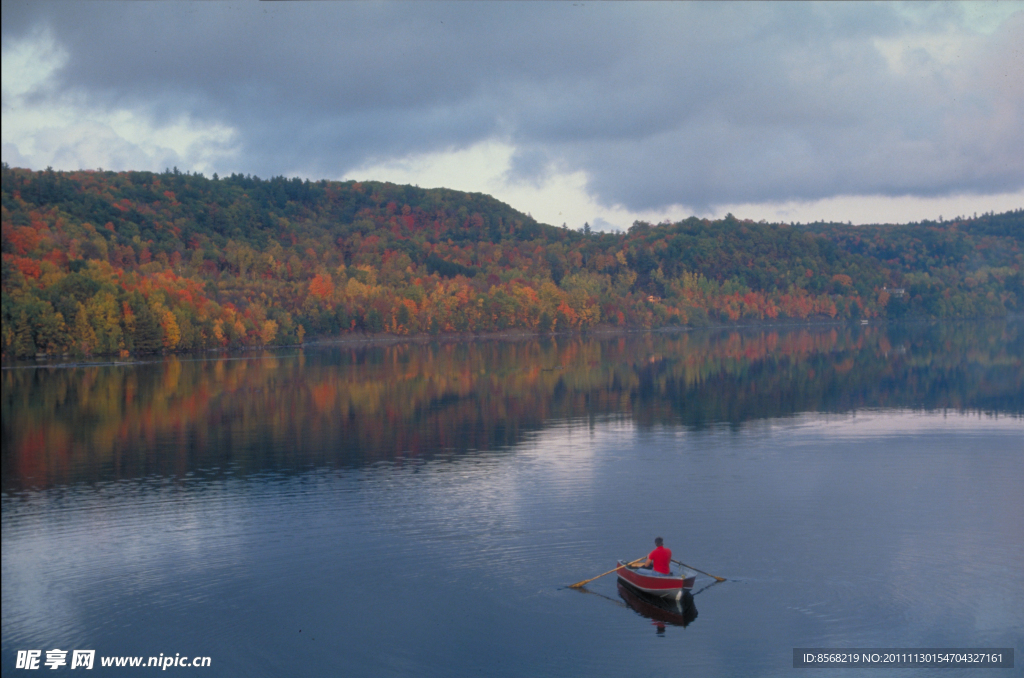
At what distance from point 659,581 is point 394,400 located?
49.2 meters

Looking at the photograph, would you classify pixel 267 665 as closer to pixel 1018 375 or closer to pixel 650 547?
pixel 650 547

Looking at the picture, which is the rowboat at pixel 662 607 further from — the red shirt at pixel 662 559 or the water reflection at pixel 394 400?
the water reflection at pixel 394 400

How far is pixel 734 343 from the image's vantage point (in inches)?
6329

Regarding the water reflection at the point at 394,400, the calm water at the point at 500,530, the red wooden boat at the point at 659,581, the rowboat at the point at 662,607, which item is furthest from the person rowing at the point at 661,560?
the water reflection at the point at 394,400

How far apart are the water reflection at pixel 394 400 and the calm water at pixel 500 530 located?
1.85 feet

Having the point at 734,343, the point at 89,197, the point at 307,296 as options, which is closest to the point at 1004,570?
the point at 734,343

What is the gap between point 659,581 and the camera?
24.7 metres

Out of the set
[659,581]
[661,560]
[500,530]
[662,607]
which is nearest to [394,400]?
[500,530]

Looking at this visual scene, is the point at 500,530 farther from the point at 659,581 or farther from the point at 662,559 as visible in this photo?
the point at 659,581

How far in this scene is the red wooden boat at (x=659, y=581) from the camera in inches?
966

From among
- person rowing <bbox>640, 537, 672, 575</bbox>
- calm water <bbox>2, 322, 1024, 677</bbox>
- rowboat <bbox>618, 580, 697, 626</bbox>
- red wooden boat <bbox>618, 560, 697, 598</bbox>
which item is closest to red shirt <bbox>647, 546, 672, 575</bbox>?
person rowing <bbox>640, 537, 672, 575</bbox>

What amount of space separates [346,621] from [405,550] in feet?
18.6

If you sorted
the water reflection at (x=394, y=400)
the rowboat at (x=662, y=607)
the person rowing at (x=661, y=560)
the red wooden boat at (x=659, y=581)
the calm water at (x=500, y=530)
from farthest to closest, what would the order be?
1. the water reflection at (x=394, y=400)
2. the person rowing at (x=661, y=560)
3. the red wooden boat at (x=659, y=581)
4. the rowboat at (x=662, y=607)
5. the calm water at (x=500, y=530)

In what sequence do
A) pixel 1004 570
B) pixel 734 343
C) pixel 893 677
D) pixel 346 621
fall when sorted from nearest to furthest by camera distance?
pixel 893 677 < pixel 346 621 < pixel 1004 570 < pixel 734 343
